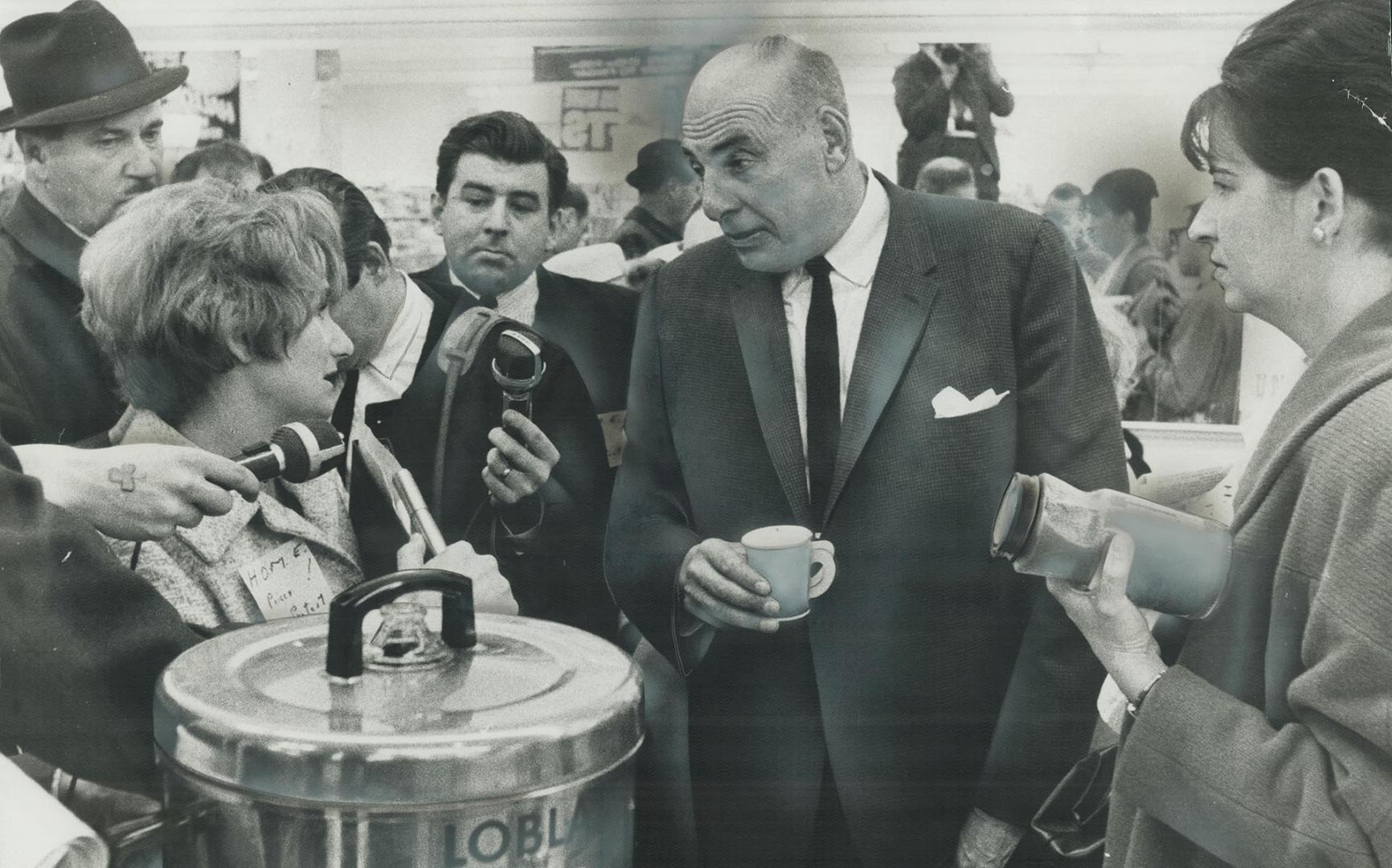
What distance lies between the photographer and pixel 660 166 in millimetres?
1834

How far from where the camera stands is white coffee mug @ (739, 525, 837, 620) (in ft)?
5.76

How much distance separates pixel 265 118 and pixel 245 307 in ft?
1.01

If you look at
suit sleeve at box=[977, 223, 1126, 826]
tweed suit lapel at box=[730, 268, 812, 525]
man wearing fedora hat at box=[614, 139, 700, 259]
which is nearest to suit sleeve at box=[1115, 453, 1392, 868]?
suit sleeve at box=[977, 223, 1126, 826]

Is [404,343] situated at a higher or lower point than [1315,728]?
higher

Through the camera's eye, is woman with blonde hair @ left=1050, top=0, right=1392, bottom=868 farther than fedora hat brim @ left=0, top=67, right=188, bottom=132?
No

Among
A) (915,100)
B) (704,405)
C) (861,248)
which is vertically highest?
(915,100)

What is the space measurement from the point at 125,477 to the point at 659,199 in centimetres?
87

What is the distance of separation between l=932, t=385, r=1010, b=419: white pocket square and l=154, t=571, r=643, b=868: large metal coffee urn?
595mm

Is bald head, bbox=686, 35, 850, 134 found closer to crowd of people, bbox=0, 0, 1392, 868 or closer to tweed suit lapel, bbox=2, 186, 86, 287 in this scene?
crowd of people, bbox=0, 0, 1392, 868

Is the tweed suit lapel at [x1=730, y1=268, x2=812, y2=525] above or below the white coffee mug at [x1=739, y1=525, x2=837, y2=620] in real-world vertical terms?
above

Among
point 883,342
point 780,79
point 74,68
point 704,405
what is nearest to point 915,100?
point 780,79

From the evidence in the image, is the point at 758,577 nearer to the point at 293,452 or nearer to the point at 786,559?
the point at 786,559

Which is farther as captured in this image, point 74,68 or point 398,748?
point 74,68

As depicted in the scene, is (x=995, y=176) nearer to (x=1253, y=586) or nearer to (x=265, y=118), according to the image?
(x=1253, y=586)
